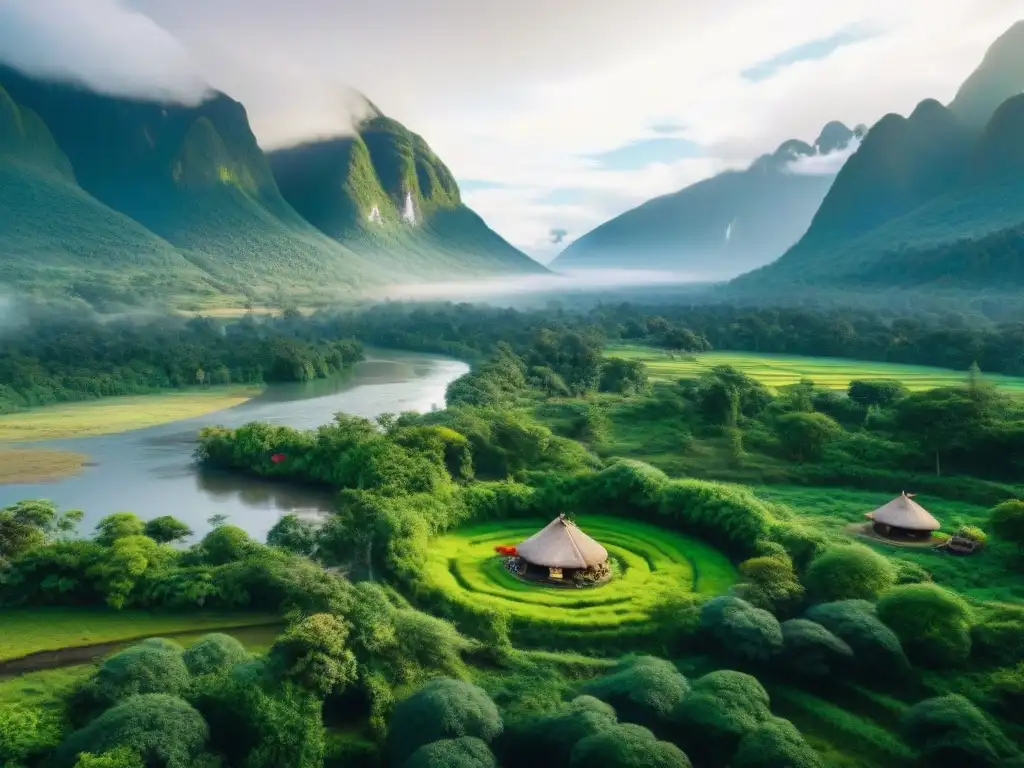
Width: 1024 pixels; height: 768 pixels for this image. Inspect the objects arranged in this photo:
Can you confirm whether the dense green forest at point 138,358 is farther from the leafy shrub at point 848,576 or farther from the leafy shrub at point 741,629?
the leafy shrub at point 848,576

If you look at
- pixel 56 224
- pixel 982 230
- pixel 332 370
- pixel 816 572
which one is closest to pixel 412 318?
pixel 332 370

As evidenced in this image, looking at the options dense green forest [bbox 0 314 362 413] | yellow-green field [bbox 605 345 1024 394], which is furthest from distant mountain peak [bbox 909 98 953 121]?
dense green forest [bbox 0 314 362 413]

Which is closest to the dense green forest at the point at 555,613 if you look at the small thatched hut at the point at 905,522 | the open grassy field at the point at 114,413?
the small thatched hut at the point at 905,522

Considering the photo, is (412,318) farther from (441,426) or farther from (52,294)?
(441,426)

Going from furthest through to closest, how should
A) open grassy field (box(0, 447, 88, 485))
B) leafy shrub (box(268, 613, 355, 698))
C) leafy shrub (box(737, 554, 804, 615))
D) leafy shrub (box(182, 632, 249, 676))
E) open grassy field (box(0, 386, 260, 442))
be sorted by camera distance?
1. open grassy field (box(0, 386, 260, 442))
2. open grassy field (box(0, 447, 88, 485))
3. leafy shrub (box(737, 554, 804, 615))
4. leafy shrub (box(182, 632, 249, 676))
5. leafy shrub (box(268, 613, 355, 698))

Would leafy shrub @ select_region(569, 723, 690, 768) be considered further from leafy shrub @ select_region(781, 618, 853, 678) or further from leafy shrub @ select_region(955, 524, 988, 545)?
leafy shrub @ select_region(955, 524, 988, 545)

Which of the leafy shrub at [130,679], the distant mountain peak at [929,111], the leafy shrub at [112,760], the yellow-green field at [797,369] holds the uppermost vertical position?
the distant mountain peak at [929,111]

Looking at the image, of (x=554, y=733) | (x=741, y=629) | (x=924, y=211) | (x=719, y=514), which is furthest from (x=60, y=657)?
(x=924, y=211)
